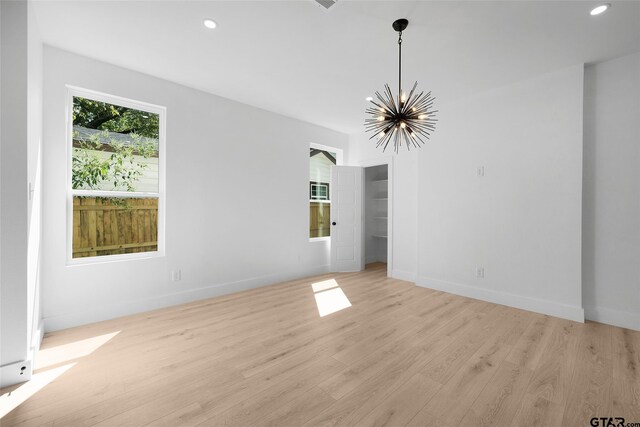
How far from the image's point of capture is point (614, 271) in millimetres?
2969

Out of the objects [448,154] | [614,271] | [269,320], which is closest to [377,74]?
[448,154]

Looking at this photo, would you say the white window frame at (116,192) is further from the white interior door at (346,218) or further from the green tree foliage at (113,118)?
the white interior door at (346,218)

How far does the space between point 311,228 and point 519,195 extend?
3.35m

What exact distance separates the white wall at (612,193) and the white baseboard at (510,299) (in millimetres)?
194

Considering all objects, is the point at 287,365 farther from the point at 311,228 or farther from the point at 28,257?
the point at 311,228

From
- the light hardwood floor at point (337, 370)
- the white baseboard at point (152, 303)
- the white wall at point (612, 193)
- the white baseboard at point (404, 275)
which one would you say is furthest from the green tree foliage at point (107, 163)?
the white wall at point (612, 193)

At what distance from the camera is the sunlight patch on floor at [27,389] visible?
5.69 ft

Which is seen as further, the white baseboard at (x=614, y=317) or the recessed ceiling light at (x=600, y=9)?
the white baseboard at (x=614, y=317)

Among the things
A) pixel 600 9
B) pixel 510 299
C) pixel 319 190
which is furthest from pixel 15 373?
pixel 600 9

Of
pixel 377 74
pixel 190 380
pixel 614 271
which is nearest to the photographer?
pixel 190 380

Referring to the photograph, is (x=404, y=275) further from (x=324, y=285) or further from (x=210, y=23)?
(x=210, y=23)

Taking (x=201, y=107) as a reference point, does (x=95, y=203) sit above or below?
below

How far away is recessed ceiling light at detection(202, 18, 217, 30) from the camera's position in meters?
2.37

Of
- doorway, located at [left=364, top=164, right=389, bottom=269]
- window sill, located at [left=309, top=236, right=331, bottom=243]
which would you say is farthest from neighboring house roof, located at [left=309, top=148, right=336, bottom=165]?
window sill, located at [left=309, top=236, right=331, bottom=243]
